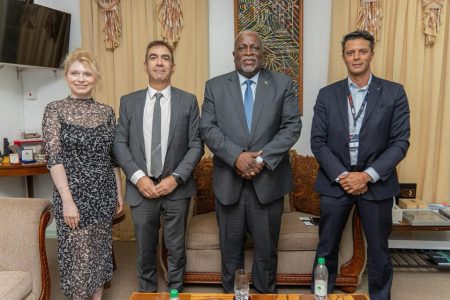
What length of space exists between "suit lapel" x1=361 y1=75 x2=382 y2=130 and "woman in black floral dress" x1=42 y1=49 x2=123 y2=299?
146cm

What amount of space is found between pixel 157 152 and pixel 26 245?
0.84 m

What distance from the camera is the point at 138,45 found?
11.4 feet

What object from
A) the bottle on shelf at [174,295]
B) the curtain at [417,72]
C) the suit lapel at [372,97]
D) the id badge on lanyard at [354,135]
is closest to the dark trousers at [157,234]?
the bottle on shelf at [174,295]

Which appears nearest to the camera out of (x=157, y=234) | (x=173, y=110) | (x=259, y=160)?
(x=259, y=160)

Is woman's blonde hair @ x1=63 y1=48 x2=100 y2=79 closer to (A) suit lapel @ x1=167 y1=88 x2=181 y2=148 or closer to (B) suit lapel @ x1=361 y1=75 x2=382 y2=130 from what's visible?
(A) suit lapel @ x1=167 y1=88 x2=181 y2=148

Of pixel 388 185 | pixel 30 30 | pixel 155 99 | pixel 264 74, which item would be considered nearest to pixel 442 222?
pixel 388 185

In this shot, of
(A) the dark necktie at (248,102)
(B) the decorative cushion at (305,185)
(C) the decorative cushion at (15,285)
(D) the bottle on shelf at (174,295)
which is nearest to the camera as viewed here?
(D) the bottle on shelf at (174,295)

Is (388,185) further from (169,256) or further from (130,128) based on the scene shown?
(130,128)

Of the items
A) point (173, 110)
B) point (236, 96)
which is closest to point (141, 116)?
point (173, 110)

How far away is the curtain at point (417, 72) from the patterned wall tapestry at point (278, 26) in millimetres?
293

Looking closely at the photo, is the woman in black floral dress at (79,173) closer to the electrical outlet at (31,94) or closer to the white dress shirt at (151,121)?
the white dress shirt at (151,121)

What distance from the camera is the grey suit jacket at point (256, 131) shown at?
2264 millimetres

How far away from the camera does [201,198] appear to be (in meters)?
3.02

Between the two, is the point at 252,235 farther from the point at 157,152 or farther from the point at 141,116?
the point at 141,116
